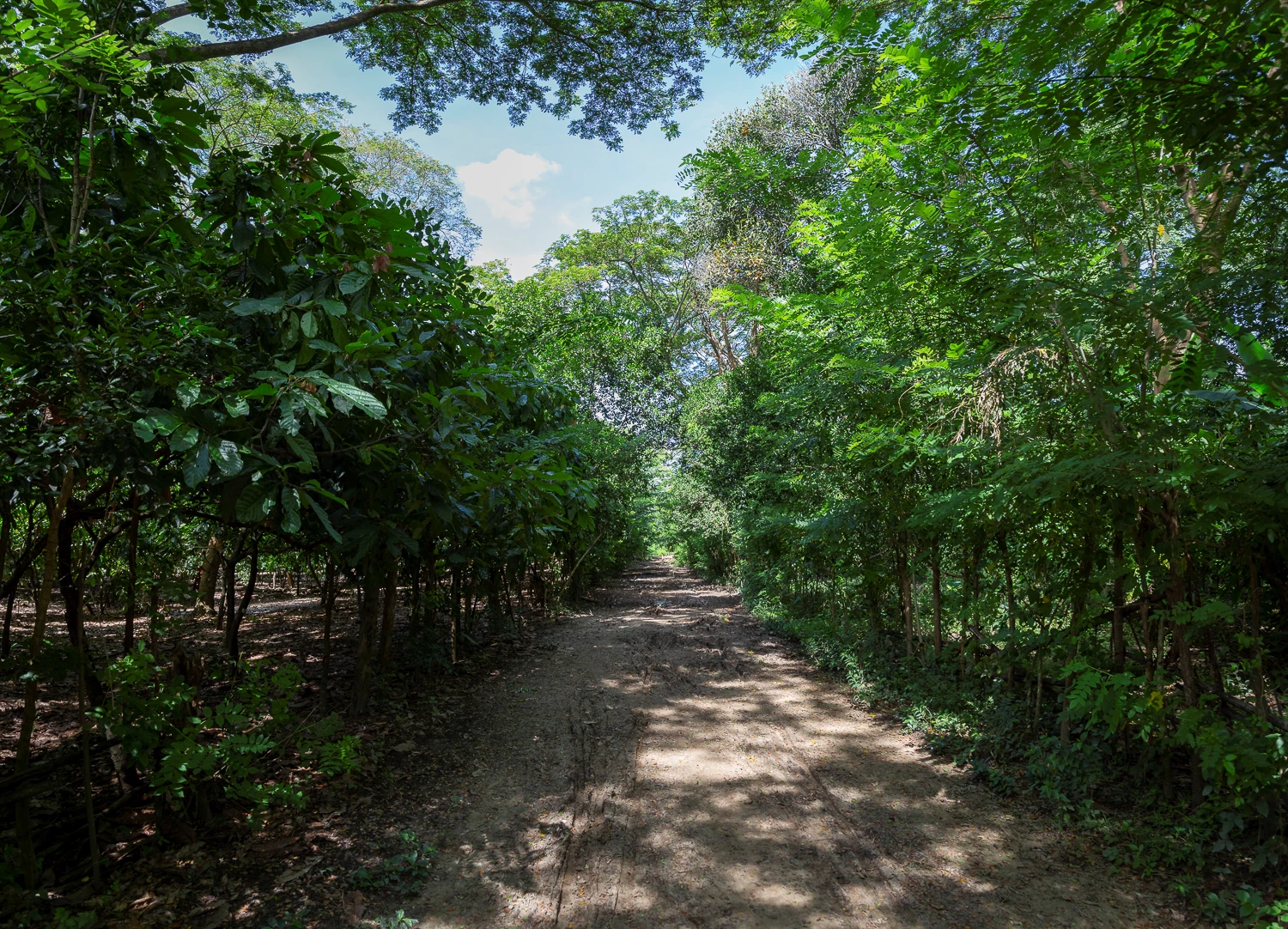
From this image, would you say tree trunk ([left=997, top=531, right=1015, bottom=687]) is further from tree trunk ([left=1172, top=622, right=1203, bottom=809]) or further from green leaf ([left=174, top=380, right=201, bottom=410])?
green leaf ([left=174, top=380, right=201, bottom=410])

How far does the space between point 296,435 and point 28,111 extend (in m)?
1.74

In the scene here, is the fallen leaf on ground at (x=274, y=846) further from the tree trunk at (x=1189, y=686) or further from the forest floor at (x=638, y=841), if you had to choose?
the tree trunk at (x=1189, y=686)

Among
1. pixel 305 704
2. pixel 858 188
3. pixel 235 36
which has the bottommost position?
pixel 305 704

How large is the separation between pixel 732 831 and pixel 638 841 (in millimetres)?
585

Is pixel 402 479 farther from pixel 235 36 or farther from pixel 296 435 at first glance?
pixel 235 36

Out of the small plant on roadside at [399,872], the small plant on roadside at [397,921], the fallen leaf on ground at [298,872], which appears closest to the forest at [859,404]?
the fallen leaf on ground at [298,872]

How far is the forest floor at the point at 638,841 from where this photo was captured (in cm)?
305

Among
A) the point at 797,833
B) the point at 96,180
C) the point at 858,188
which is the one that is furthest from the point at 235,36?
the point at 797,833

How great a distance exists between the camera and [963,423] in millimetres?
4250

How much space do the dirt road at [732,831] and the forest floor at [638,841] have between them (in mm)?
14

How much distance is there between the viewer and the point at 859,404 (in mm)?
5727

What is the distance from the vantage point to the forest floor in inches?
120

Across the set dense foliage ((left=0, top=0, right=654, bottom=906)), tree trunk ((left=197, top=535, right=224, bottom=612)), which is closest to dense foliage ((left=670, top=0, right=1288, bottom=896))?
dense foliage ((left=0, top=0, right=654, bottom=906))

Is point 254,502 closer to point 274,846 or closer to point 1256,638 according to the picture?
point 274,846
